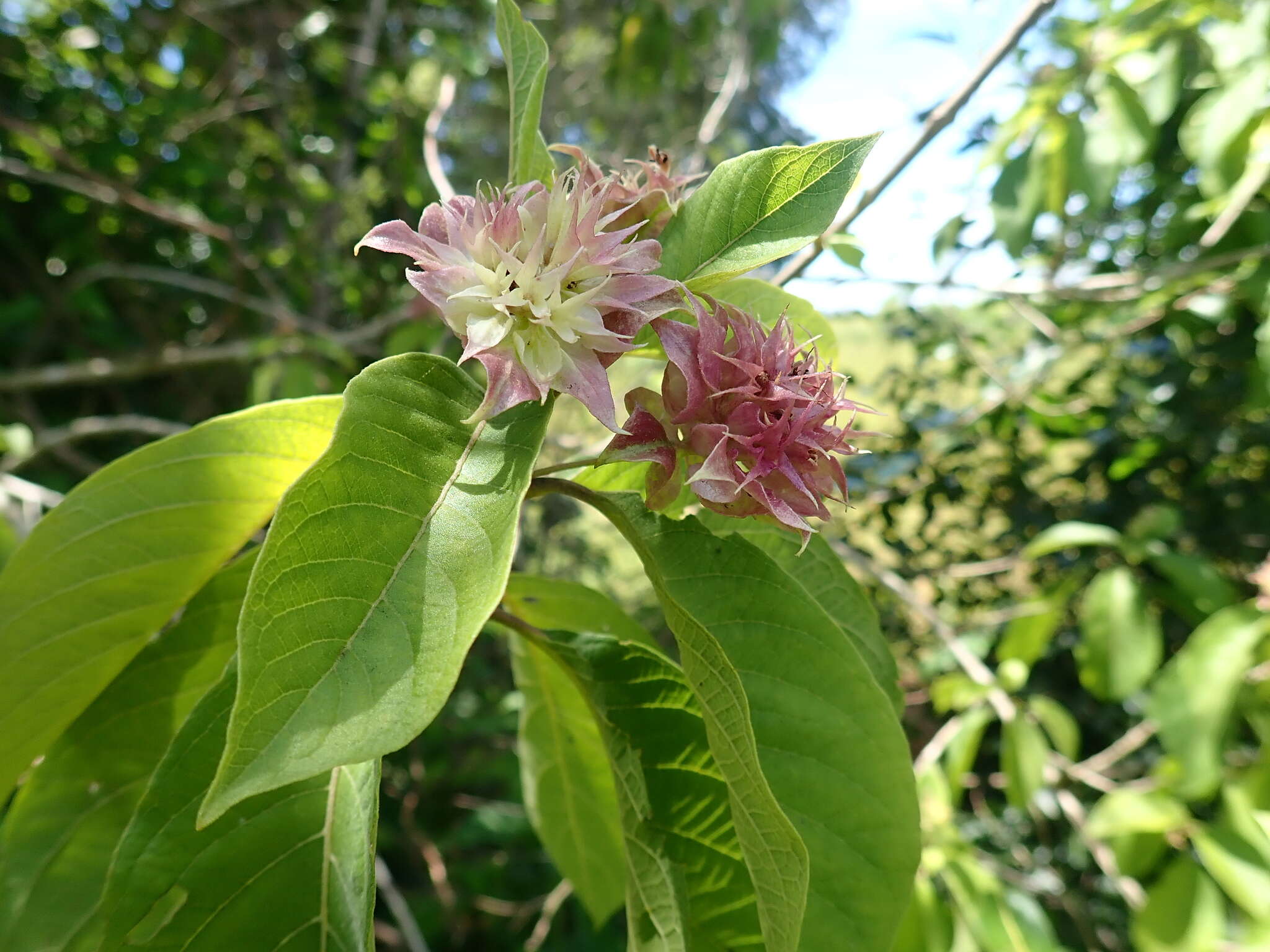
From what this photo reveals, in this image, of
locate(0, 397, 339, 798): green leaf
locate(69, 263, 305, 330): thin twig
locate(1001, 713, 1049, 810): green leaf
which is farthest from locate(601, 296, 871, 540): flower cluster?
locate(69, 263, 305, 330): thin twig

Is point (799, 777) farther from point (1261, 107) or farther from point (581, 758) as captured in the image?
point (1261, 107)

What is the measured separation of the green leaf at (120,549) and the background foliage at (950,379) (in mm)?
935

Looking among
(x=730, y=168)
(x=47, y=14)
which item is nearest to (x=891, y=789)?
(x=730, y=168)

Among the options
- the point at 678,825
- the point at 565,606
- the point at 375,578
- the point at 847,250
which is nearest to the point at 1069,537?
the point at 847,250

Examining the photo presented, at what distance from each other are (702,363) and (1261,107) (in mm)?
1802

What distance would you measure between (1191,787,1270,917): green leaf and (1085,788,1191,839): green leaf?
5cm

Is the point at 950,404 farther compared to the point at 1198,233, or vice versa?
the point at 950,404

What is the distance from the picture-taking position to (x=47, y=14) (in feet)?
9.50

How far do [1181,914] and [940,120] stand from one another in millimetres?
1542

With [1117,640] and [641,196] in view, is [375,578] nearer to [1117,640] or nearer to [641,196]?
[641,196]

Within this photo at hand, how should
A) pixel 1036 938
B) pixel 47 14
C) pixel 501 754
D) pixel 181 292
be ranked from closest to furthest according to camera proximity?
pixel 1036 938, pixel 501 754, pixel 47 14, pixel 181 292

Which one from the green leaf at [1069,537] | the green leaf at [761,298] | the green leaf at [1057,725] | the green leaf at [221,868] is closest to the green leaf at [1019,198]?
the green leaf at [1069,537]

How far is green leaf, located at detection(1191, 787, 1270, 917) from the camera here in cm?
137

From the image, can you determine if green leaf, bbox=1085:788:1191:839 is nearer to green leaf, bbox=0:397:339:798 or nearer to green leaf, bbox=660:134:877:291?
green leaf, bbox=660:134:877:291
